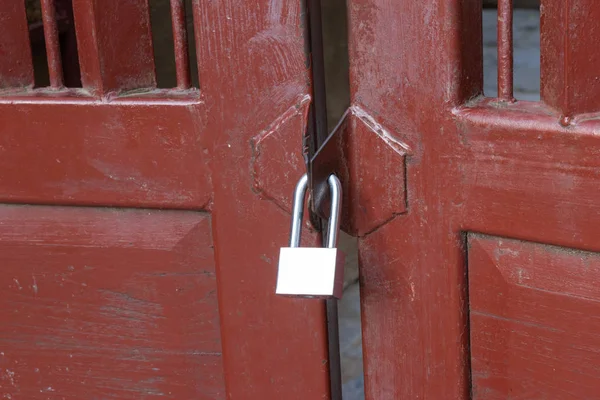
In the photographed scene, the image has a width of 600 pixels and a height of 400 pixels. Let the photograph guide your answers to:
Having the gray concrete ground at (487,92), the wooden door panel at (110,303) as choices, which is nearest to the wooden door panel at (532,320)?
the wooden door panel at (110,303)

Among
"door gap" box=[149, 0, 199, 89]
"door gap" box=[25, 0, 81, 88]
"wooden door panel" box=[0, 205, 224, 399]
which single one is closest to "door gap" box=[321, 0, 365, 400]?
"door gap" box=[149, 0, 199, 89]

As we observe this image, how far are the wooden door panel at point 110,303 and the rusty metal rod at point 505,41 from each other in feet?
1.18

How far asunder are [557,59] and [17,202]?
2.06ft

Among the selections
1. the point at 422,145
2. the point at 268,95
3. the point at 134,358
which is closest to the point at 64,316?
the point at 134,358

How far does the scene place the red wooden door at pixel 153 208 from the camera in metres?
0.88

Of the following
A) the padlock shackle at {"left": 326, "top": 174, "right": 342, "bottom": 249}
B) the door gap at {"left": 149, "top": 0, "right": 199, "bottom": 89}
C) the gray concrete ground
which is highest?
the door gap at {"left": 149, "top": 0, "right": 199, "bottom": 89}

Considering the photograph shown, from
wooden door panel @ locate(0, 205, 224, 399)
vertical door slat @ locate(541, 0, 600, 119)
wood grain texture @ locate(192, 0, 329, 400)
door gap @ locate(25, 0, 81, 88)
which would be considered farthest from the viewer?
door gap @ locate(25, 0, 81, 88)

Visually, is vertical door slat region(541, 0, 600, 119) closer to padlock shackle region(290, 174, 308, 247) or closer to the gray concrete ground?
padlock shackle region(290, 174, 308, 247)

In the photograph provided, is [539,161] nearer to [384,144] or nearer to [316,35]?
[384,144]

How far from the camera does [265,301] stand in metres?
0.93

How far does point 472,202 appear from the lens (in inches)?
31.6

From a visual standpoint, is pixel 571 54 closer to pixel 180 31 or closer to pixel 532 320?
pixel 532 320

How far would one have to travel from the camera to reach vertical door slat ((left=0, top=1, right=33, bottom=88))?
99cm

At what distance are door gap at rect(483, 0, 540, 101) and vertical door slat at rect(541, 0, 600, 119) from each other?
58.9 inches
